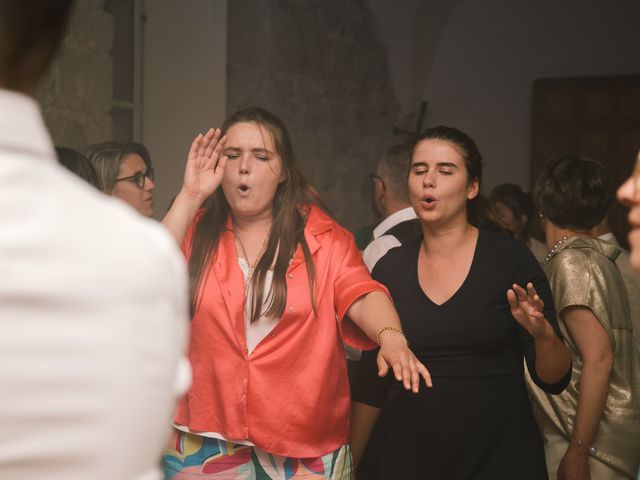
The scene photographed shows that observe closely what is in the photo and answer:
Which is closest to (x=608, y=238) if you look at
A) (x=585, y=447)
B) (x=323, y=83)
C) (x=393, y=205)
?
(x=585, y=447)

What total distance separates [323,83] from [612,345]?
13.0 ft

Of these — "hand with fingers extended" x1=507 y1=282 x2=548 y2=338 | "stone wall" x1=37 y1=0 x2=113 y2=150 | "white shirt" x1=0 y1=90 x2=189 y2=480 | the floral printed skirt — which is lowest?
the floral printed skirt

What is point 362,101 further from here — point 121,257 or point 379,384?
point 121,257

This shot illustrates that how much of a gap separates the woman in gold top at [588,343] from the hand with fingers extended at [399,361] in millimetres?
799

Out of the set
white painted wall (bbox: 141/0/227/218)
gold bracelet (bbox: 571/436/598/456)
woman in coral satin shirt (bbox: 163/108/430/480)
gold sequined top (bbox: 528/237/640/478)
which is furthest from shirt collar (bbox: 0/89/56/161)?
white painted wall (bbox: 141/0/227/218)

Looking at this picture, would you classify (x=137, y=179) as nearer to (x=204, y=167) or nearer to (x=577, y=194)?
(x=204, y=167)

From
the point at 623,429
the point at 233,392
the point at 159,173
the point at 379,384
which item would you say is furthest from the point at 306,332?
the point at 159,173

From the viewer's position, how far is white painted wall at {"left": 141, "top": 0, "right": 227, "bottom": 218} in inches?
198

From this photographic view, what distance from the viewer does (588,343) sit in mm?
2705

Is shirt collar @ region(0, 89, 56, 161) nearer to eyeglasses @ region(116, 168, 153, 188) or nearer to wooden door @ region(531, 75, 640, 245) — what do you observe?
eyeglasses @ region(116, 168, 153, 188)

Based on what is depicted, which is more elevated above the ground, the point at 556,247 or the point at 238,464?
the point at 556,247

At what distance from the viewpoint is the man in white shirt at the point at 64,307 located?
32.9 inches

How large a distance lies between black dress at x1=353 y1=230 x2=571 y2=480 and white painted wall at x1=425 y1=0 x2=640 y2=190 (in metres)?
4.96

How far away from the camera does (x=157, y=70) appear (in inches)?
200
